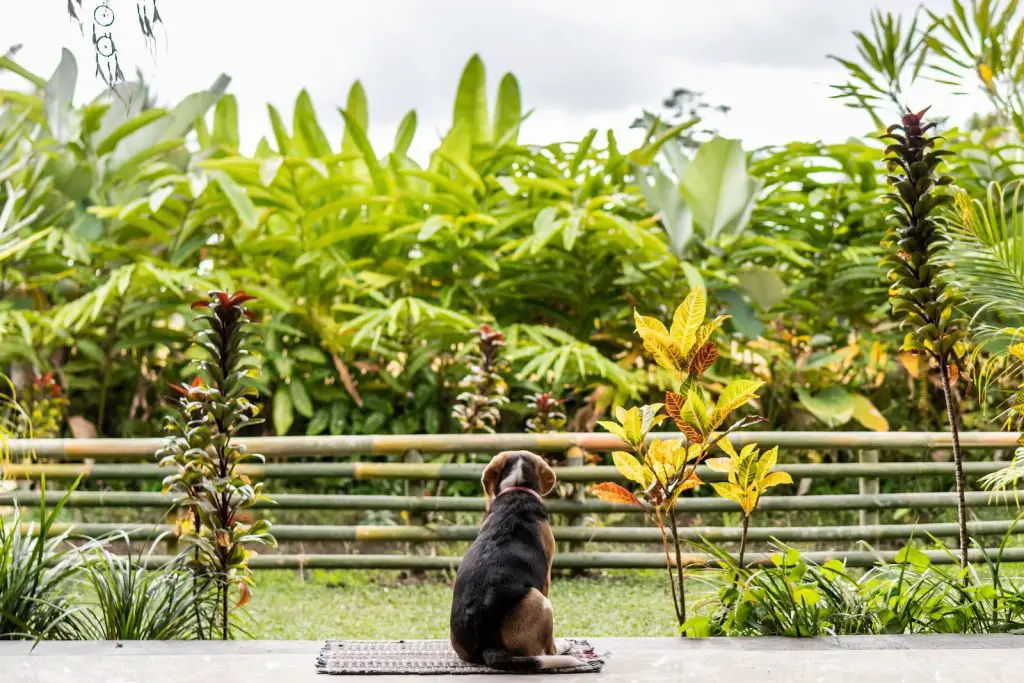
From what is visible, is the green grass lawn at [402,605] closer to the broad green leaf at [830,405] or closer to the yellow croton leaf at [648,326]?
the yellow croton leaf at [648,326]

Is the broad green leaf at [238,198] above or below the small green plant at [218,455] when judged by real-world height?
above

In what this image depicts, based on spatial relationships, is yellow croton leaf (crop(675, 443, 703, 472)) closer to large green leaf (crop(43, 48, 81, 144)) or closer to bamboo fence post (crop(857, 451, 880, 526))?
bamboo fence post (crop(857, 451, 880, 526))

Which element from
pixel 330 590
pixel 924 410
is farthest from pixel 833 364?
pixel 330 590

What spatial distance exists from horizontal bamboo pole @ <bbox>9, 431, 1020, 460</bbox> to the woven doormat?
135cm

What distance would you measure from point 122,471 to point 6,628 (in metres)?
1.57

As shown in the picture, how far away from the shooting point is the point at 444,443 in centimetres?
439

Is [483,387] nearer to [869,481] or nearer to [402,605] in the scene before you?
[402,605]

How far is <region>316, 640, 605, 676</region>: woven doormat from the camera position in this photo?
2664mm

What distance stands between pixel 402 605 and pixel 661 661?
1.73 metres

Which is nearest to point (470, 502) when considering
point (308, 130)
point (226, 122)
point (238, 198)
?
point (238, 198)

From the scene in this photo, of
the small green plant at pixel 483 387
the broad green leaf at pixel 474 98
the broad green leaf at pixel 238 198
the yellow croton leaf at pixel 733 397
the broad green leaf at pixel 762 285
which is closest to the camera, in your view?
the yellow croton leaf at pixel 733 397

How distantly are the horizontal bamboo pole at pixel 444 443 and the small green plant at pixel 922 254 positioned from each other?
1.06 meters

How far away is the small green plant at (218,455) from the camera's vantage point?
321 centimetres

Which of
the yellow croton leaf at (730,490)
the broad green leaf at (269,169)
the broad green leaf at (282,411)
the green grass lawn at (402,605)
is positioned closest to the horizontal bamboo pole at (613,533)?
the green grass lawn at (402,605)
